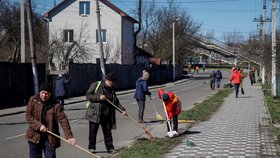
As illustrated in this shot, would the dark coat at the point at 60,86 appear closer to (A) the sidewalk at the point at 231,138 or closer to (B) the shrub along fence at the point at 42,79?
(B) the shrub along fence at the point at 42,79

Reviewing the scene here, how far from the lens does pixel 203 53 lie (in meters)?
112

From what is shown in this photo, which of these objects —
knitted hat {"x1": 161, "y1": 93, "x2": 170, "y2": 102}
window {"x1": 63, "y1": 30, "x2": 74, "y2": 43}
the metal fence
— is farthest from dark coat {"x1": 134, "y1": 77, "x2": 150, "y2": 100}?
window {"x1": 63, "y1": 30, "x2": 74, "y2": 43}

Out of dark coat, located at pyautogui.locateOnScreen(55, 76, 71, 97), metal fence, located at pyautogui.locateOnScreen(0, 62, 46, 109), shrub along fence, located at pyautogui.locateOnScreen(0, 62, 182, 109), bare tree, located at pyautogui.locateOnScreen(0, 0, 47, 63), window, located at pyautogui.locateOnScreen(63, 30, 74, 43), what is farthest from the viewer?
window, located at pyautogui.locateOnScreen(63, 30, 74, 43)

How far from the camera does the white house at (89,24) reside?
50969mm

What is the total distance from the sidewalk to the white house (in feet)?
117

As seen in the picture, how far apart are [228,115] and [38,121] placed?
Result: 11132mm

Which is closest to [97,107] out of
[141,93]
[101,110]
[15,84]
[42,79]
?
[101,110]

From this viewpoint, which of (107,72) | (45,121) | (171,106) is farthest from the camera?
(107,72)

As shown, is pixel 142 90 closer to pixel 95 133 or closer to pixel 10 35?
pixel 95 133

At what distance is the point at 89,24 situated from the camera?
2031 inches

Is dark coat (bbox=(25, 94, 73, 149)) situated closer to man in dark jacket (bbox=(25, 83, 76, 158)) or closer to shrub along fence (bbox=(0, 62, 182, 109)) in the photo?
man in dark jacket (bbox=(25, 83, 76, 158))

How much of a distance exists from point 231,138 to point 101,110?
3318mm

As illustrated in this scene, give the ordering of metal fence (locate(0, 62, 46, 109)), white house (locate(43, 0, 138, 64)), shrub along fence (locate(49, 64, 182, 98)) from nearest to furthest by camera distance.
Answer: metal fence (locate(0, 62, 46, 109)) → shrub along fence (locate(49, 64, 182, 98)) → white house (locate(43, 0, 138, 64))

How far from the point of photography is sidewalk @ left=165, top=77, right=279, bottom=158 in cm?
887
